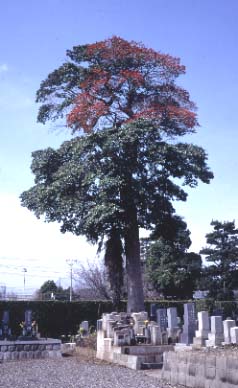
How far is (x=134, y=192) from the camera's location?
1884 centimetres

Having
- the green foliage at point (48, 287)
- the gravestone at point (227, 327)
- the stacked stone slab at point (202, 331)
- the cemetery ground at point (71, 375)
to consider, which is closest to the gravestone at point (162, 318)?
the stacked stone slab at point (202, 331)

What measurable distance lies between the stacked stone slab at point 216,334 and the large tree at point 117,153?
6.02 meters

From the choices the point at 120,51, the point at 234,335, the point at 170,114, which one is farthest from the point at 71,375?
the point at 120,51

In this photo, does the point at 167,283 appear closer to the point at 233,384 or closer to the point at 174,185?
the point at 174,185

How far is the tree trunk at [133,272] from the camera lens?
62.6 feet

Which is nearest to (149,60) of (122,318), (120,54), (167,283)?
(120,54)

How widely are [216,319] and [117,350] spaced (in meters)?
3.02

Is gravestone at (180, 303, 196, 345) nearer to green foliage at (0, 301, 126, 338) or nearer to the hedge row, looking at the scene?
the hedge row

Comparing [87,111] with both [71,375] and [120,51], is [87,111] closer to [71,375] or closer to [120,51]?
[120,51]

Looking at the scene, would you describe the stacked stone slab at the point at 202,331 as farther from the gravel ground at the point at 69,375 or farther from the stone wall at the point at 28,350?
the stone wall at the point at 28,350

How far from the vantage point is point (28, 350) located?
50.6ft

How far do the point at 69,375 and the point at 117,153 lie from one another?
990 cm

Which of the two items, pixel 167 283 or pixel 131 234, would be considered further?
pixel 167 283

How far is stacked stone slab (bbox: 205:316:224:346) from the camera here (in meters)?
13.1
